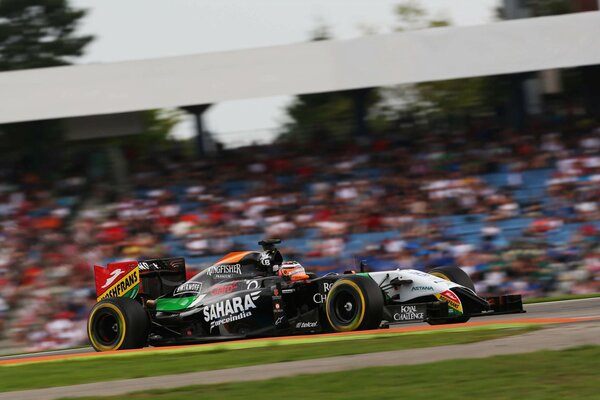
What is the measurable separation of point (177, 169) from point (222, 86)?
1.96 metres

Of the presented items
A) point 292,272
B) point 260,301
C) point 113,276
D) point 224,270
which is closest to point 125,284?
point 113,276

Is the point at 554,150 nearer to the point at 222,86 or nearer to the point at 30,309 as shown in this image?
the point at 222,86

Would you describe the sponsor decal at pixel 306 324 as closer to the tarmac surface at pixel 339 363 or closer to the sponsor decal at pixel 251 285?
the sponsor decal at pixel 251 285

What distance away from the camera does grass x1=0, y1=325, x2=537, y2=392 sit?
9812mm

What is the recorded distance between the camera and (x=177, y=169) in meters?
20.9

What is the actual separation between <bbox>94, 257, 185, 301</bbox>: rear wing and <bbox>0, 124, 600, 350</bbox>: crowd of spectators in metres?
3.69

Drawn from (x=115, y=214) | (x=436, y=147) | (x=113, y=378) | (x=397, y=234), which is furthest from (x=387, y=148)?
(x=113, y=378)

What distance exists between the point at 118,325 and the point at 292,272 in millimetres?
2382

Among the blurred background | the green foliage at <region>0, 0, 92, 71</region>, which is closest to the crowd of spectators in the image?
the blurred background

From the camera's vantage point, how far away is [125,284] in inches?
541

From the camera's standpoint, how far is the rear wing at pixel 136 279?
13727 mm

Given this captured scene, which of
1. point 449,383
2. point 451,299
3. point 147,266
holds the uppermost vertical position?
point 147,266

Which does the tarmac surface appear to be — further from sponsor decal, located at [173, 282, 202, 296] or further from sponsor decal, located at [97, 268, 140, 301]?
sponsor decal, located at [97, 268, 140, 301]

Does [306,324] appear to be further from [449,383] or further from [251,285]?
[449,383]
